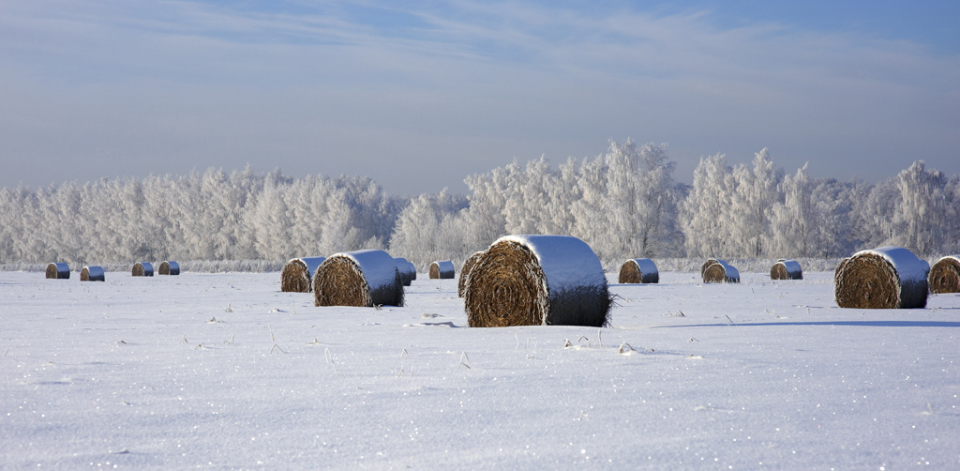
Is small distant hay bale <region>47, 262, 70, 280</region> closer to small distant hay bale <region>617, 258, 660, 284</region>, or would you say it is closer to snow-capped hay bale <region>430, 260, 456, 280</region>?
snow-capped hay bale <region>430, 260, 456, 280</region>

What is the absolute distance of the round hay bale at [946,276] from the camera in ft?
63.5

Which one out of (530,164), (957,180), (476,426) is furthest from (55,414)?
(957,180)

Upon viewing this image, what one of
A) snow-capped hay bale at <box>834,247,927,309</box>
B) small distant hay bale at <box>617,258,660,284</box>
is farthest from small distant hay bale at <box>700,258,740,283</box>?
snow-capped hay bale at <box>834,247,927,309</box>

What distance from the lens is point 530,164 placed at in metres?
A: 72.4

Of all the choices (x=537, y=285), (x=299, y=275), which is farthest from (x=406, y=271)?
(x=537, y=285)

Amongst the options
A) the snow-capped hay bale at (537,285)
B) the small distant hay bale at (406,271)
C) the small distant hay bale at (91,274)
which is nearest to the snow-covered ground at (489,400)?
the snow-capped hay bale at (537,285)

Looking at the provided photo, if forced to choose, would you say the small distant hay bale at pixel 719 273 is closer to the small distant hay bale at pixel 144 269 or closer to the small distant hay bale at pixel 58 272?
the small distant hay bale at pixel 144 269

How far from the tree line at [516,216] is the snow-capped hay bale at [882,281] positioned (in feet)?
115

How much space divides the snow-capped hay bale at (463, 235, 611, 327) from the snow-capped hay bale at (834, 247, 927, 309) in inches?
262

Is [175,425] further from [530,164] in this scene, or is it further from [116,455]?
[530,164]

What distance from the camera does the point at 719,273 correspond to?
1105 inches

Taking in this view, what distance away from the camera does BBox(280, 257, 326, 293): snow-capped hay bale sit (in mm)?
21969

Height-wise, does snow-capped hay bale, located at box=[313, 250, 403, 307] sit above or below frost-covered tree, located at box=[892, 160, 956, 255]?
below

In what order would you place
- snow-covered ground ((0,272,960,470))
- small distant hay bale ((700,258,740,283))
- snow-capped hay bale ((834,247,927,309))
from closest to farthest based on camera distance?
snow-covered ground ((0,272,960,470)) → snow-capped hay bale ((834,247,927,309)) → small distant hay bale ((700,258,740,283))
